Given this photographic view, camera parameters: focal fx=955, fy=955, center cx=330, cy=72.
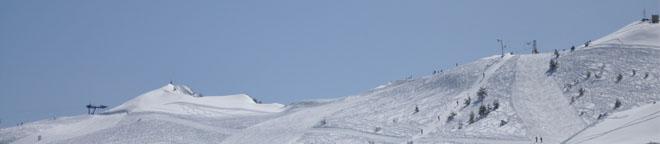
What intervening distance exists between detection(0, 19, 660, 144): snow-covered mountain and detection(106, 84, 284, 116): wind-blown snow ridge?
0.59 ft

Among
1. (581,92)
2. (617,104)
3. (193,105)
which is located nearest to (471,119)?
(581,92)

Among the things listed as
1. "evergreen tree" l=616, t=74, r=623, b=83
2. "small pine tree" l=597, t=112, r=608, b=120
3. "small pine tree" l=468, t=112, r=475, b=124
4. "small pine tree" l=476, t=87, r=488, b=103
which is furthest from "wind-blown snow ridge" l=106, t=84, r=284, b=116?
"small pine tree" l=597, t=112, r=608, b=120

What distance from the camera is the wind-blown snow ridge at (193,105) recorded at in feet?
315

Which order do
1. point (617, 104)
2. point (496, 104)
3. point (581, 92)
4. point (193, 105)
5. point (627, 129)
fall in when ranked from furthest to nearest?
point (193, 105), point (581, 92), point (496, 104), point (617, 104), point (627, 129)

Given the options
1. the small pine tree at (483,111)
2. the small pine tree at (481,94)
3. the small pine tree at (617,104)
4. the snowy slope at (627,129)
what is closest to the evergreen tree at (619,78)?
the small pine tree at (617,104)

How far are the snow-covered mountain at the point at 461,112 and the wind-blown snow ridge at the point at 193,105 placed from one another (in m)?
0.18

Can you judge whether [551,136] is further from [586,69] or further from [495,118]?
[586,69]

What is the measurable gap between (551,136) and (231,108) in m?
45.6

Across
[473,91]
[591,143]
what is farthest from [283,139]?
[591,143]

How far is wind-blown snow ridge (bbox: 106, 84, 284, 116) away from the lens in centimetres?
9594

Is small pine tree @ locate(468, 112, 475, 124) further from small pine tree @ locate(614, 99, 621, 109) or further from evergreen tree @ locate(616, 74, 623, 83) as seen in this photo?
evergreen tree @ locate(616, 74, 623, 83)

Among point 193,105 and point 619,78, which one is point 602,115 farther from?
point 193,105

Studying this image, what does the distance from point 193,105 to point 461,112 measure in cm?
3739

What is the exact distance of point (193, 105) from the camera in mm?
99000
